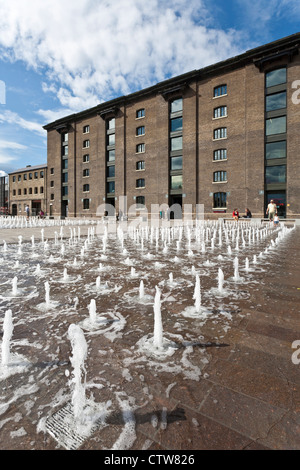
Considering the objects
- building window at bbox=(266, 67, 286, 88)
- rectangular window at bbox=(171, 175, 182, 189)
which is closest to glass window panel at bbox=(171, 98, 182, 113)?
rectangular window at bbox=(171, 175, 182, 189)

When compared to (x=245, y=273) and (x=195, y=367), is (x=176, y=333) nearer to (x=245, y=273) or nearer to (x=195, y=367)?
(x=195, y=367)

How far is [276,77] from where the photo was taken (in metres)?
25.4

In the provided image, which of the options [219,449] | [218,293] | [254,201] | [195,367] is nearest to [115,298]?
[218,293]

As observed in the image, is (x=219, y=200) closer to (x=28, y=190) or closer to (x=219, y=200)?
(x=219, y=200)

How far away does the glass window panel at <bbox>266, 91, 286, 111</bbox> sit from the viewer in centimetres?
2519

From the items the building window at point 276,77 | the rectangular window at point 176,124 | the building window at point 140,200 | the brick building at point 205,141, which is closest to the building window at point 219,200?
the brick building at point 205,141

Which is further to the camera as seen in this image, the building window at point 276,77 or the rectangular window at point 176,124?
the rectangular window at point 176,124

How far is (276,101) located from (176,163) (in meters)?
12.5

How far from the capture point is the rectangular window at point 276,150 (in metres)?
25.4

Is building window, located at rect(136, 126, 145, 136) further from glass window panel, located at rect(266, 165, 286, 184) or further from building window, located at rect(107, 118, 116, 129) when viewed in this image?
glass window panel, located at rect(266, 165, 286, 184)

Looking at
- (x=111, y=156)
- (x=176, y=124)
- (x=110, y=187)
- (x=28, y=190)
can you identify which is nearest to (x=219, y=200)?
(x=176, y=124)

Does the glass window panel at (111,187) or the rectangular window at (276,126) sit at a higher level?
the rectangular window at (276,126)

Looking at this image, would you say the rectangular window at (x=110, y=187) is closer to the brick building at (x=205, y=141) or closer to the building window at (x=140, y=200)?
the brick building at (x=205, y=141)

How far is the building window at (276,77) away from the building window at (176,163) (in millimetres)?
11998
